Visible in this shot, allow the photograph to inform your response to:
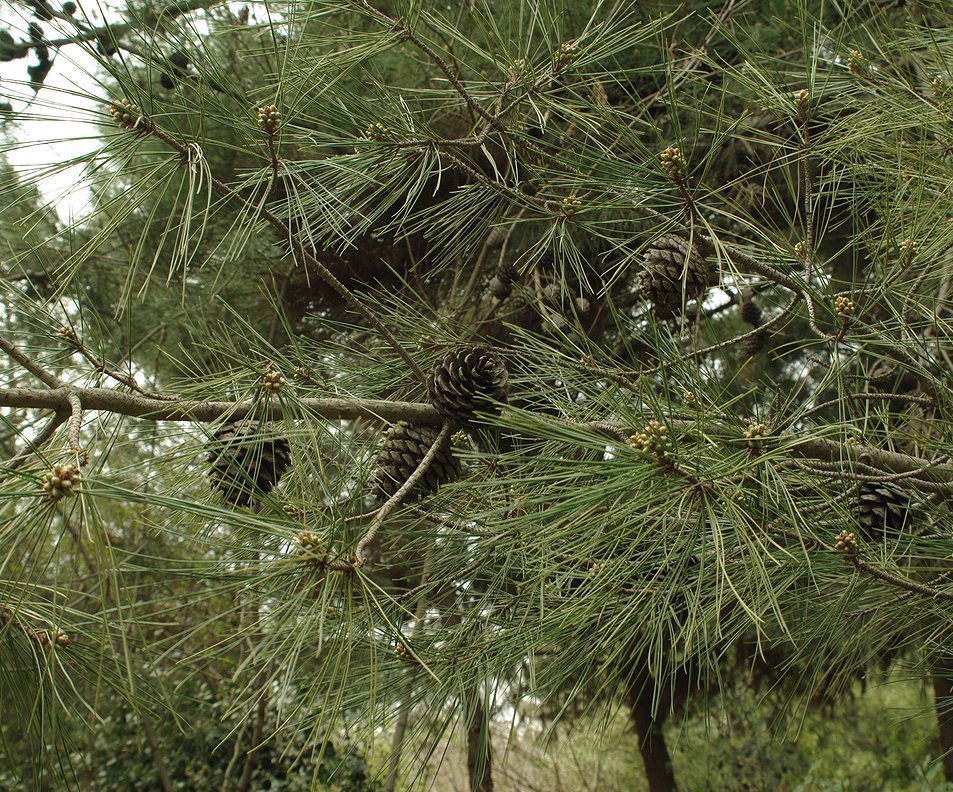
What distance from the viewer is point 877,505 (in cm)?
109

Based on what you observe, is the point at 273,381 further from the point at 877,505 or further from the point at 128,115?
the point at 877,505

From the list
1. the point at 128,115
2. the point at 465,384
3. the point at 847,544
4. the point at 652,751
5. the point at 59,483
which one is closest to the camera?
the point at 59,483

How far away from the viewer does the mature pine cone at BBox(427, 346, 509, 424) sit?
41.9 inches

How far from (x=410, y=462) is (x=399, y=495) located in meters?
0.18

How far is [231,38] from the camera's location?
2.12 m

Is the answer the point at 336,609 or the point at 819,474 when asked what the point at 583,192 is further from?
the point at 336,609

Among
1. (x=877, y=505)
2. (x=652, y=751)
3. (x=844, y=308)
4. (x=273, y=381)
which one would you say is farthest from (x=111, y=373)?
(x=652, y=751)

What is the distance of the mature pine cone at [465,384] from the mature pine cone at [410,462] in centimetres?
5

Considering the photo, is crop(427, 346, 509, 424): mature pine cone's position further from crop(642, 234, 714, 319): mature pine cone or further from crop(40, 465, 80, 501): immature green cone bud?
crop(40, 465, 80, 501): immature green cone bud

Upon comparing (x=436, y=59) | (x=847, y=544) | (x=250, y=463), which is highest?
(x=436, y=59)

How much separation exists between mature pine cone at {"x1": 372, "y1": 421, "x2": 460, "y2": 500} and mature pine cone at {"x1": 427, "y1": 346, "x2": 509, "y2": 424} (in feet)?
0.15

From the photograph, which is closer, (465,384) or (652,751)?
(465,384)

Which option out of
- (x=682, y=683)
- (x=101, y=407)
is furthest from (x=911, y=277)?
(x=682, y=683)

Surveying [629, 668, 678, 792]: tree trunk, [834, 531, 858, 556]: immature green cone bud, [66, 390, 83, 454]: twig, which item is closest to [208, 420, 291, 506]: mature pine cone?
[66, 390, 83, 454]: twig
